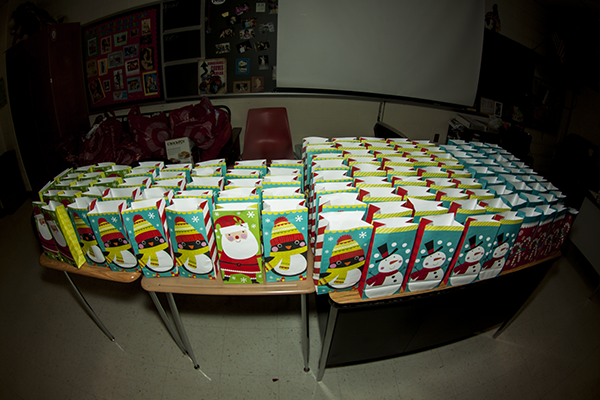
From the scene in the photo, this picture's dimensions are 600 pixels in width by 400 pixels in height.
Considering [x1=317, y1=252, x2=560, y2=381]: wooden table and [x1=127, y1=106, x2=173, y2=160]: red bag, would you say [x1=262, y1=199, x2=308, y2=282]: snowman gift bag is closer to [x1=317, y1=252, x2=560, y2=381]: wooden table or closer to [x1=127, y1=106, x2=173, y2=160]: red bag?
[x1=317, y1=252, x2=560, y2=381]: wooden table

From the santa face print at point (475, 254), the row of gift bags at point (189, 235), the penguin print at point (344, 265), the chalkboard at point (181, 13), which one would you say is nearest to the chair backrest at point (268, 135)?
the chalkboard at point (181, 13)

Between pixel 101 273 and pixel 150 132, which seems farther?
pixel 150 132

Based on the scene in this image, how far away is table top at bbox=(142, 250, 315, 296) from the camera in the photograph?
979 mm

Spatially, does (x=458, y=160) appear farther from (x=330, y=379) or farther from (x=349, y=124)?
(x=349, y=124)

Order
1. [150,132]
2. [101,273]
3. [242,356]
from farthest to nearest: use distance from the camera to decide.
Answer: [150,132] < [242,356] < [101,273]

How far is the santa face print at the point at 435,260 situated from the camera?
0.92 meters

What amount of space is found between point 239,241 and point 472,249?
93 centimetres

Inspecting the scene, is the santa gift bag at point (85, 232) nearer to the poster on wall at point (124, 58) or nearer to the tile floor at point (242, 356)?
the tile floor at point (242, 356)

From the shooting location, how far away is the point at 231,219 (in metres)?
0.90

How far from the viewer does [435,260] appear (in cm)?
94

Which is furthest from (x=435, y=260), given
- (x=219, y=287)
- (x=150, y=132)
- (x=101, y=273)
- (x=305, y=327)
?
(x=150, y=132)

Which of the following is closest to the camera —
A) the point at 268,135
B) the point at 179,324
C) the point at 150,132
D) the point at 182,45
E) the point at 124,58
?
the point at 179,324

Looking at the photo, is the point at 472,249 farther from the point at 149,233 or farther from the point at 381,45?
the point at 381,45

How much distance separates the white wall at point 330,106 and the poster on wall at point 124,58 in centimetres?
13
